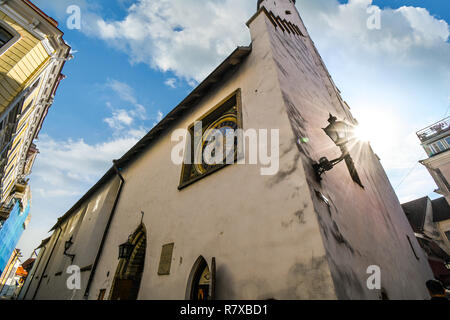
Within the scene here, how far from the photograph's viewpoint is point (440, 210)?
20.5 metres

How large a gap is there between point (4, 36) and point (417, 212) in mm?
30194

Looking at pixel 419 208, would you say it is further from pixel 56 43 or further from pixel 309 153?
pixel 56 43

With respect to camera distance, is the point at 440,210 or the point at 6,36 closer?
the point at 6,36

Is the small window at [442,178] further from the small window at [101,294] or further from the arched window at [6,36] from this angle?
the arched window at [6,36]

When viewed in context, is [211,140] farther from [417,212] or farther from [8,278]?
[8,278]

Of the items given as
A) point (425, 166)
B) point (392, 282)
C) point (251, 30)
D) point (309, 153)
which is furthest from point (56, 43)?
point (425, 166)

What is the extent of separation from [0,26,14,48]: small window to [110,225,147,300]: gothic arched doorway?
7710 mm

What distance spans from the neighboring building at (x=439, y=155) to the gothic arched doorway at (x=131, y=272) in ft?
77.3

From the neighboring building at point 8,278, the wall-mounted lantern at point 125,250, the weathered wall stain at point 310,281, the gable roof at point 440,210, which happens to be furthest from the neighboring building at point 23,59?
the neighboring building at point 8,278

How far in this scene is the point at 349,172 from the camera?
17.1 ft

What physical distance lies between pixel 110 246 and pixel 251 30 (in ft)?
27.7

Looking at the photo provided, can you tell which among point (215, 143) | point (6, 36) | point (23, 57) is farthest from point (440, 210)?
point (6, 36)

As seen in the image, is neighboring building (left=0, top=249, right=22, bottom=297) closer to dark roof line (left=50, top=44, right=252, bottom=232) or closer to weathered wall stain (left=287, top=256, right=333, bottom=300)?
dark roof line (left=50, top=44, right=252, bottom=232)

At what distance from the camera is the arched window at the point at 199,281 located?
3.65 m
